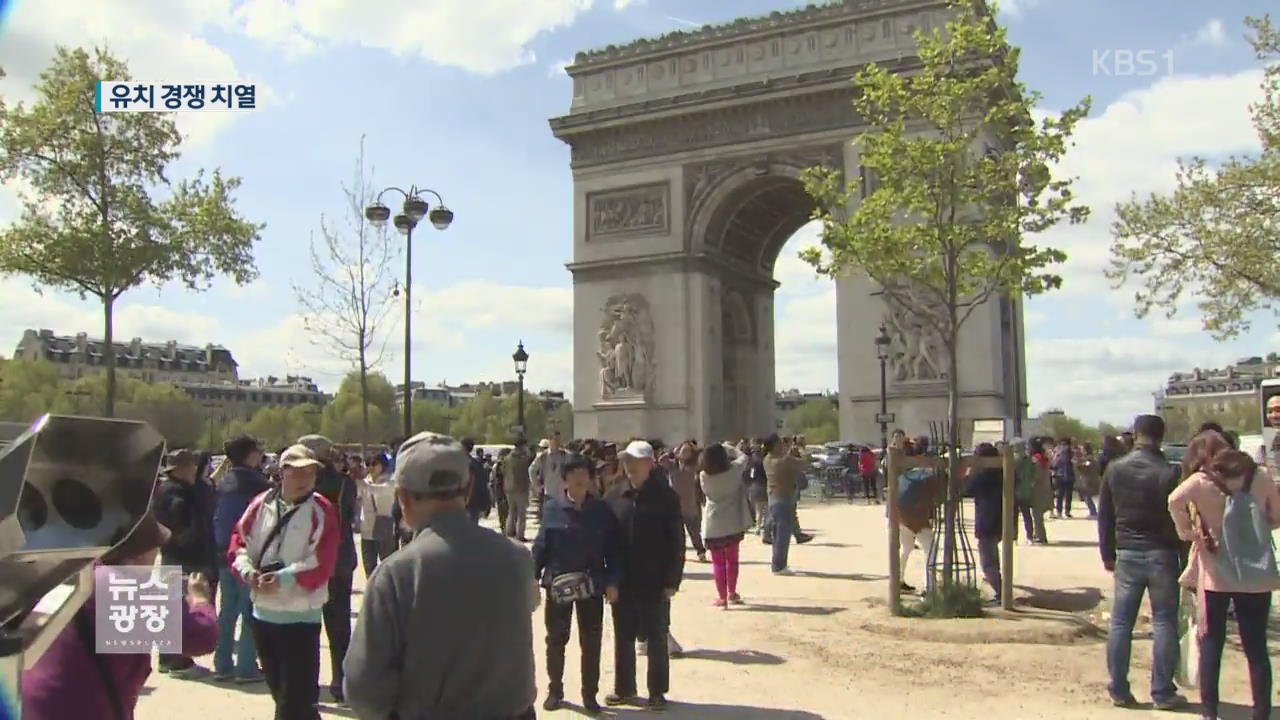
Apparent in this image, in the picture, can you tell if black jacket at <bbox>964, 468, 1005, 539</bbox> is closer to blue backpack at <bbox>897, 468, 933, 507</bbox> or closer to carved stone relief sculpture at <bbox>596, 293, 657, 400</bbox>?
blue backpack at <bbox>897, 468, 933, 507</bbox>

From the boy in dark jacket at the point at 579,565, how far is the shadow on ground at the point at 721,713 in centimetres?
27

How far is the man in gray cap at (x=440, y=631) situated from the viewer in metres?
3.19

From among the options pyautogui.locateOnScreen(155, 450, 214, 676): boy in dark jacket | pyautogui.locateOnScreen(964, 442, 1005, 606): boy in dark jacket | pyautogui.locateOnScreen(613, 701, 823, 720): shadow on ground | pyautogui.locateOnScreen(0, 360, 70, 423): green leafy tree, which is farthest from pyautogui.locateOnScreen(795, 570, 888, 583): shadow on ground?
pyautogui.locateOnScreen(0, 360, 70, 423): green leafy tree

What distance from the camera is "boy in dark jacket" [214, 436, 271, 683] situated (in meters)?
7.59

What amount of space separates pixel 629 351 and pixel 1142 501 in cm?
2978

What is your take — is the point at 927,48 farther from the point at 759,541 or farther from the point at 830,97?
the point at 830,97

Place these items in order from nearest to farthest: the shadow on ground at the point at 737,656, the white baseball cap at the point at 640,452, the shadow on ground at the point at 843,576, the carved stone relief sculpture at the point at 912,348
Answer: the white baseball cap at the point at 640,452
the shadow on ground at the point at 737,656
the shadow on ground at the point at 843,576
the carved stone relief sculpture at the point at 912,348

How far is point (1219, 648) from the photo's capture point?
646cm

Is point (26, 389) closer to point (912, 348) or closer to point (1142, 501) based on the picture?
point (912, 348)

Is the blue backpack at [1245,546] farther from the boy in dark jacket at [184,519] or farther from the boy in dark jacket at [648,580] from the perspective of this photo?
the boy in dark jacket at [184,519]

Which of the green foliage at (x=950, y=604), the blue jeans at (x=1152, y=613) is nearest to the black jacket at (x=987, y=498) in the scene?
the green foliage at (x=950, y=604)

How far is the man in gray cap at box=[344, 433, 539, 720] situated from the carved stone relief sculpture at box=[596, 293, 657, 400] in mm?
32988

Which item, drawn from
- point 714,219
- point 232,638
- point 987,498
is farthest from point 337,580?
point 714,219

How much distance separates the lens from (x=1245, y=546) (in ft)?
20.7
